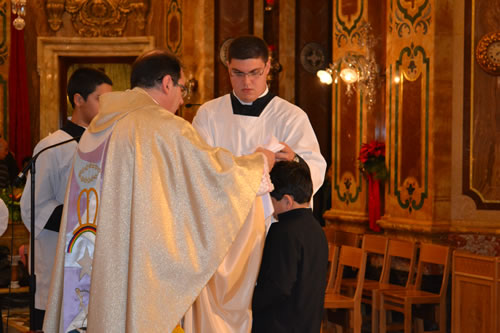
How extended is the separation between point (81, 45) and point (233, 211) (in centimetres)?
1187

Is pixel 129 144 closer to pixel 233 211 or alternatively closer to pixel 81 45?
pixel 233 211

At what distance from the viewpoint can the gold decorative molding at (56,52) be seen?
1426 centimetres

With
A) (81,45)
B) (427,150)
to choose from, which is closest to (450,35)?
(427,150)

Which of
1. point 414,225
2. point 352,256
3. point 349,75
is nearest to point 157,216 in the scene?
point 352,256

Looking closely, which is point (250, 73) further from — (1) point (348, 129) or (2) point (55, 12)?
(2) point (55, 12)

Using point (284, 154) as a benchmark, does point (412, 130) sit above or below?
above

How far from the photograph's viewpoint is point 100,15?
14.4 meters

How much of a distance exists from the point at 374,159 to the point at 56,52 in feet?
25.7

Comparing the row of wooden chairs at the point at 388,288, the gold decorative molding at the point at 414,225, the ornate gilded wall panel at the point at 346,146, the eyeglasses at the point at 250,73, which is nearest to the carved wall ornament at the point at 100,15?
the ornate gilded wall panel at the point at 346,146

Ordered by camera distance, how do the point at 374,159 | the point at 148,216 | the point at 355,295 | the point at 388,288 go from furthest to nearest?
the point at 374,159, the point at 388,288, the point at 355,295, the point at 148,216

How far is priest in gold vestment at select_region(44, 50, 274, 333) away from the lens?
3.11 metres

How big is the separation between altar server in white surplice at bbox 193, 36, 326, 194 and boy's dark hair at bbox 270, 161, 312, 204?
0.18m

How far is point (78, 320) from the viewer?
3363 mm

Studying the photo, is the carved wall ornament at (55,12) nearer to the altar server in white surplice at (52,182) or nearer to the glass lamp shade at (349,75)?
the glass lamp shade at (349,75)
